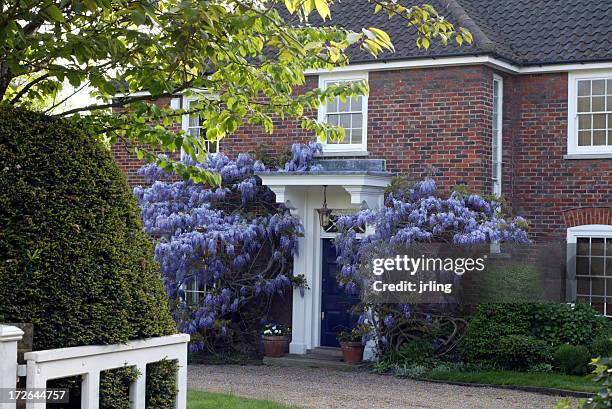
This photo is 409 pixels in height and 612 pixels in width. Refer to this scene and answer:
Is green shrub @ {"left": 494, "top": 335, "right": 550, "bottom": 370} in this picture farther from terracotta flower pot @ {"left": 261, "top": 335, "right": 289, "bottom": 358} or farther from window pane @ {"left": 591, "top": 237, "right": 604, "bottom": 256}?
terracotta flower pot @ {"left": 261, "top": 335, "right": 289, "bottom": 358}

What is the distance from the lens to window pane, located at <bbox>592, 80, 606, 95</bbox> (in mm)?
18516

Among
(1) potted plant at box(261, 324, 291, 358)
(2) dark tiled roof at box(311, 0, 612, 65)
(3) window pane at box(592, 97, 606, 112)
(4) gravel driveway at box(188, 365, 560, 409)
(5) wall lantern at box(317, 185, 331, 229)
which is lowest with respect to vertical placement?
(4) gravel driveway at box(188, 365, 560, 409)

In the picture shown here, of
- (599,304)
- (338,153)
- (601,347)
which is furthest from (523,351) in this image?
(338,153)

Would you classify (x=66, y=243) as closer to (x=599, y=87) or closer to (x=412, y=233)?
(x=412, y=233)

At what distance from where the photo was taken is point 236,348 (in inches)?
780

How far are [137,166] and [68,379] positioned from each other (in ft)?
49.1

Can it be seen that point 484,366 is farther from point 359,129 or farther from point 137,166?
point 137,166

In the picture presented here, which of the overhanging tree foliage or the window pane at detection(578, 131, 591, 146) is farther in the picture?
the window pane at detection(578, 131, 591, 146)

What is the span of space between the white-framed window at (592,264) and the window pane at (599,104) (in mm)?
2137

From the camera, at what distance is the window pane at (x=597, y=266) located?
1844cm

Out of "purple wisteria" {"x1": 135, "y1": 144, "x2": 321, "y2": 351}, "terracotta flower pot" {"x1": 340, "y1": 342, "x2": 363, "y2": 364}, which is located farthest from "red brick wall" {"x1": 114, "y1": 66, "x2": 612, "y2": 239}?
"terracotta flower pot" {"x1": 340, "y1": 342, "x2": 363, "y2": 364}

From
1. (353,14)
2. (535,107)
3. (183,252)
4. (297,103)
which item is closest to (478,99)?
(535,107)

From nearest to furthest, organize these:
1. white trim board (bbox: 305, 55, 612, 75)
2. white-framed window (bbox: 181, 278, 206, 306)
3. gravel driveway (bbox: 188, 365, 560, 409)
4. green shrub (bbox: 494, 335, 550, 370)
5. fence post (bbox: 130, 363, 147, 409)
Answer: fence post (bbox: 130, 363, 147, 409), gravel driveway (bbox: 188, 365, 560, 409), green shrub (bbox: 494, 335, 550, 370), white trim board (bbox: 305, 55, 612, 75), white-framed window (bbox: 181, 278, 206, 306)

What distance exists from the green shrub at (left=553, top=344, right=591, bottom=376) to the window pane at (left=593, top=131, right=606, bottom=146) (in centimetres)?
406
